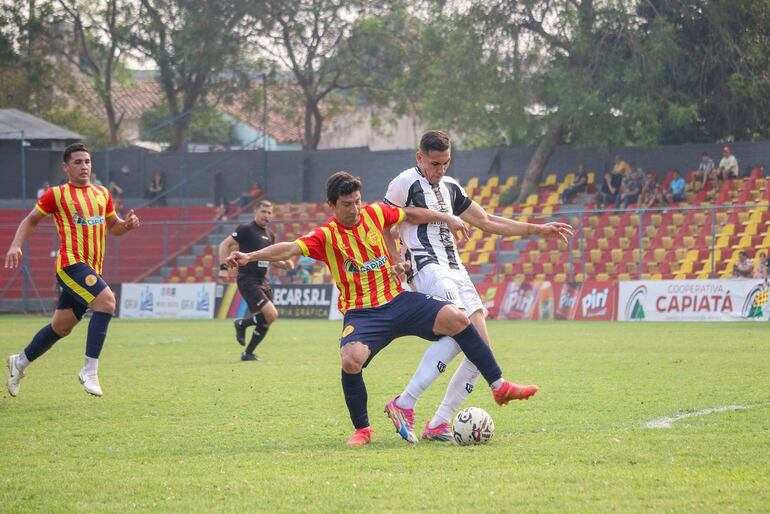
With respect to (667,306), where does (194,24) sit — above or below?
above

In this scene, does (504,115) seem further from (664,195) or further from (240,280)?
(240,280)

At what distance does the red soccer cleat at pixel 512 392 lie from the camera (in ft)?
24.8

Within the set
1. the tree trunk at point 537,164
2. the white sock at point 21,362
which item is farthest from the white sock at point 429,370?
the tree trunk at point 537,164

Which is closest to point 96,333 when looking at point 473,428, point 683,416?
point 473,428

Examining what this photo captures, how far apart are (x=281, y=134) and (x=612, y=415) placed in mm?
61611

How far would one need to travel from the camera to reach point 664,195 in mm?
29406

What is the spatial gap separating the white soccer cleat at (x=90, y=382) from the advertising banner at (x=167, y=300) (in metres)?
19.7

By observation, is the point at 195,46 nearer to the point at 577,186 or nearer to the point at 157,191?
the point at 157,191

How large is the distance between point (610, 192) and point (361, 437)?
23.7 meters

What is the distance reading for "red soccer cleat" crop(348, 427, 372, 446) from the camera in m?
→ 7.59

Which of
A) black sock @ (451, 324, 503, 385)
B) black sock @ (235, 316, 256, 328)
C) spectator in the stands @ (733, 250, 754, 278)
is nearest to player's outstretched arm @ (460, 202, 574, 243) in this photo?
black sock @ (451, 324, 503, 385)

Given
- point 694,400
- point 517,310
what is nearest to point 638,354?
point 694,400

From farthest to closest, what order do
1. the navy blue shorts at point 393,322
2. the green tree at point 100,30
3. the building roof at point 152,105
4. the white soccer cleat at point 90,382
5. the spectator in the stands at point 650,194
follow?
the building roof at point 152,105 → the green tree at point 100,30 → the spectator in the stands at point 650,194 → the white soccer cleat at point 90,382 → the navy blue shorts at point 393,322

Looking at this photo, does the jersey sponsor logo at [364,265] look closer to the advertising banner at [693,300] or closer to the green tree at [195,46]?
the advertising banner at [693,300]
